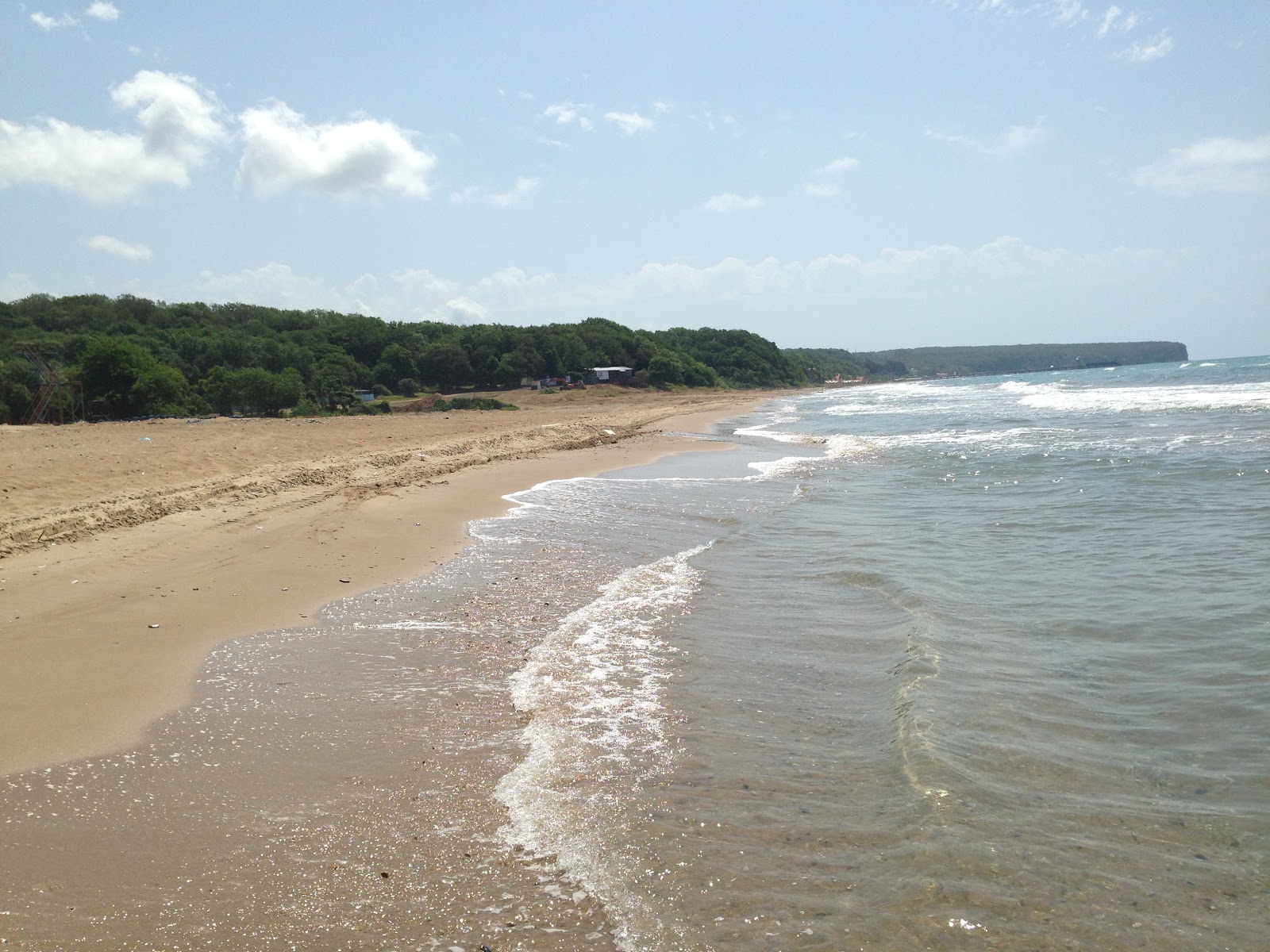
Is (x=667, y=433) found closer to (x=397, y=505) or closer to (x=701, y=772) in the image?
(x=397, y=505)

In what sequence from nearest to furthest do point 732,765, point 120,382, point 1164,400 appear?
point 732,765 < point 120,382 < point 1164,400

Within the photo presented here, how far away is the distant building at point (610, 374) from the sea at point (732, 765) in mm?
67965

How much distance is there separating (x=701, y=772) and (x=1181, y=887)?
187cm

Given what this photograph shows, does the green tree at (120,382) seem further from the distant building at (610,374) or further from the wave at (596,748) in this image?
the distant building at (610,374)

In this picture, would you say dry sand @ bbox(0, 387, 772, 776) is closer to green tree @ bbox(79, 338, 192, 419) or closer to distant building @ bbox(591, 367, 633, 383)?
green tree @ bbox(79, 338, 192, 419)

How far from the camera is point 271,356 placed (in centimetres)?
4894

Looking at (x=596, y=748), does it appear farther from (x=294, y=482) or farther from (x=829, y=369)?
(x=829, y=369)

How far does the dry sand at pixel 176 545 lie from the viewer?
15.5ft

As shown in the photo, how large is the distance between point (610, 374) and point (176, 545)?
2708 inches

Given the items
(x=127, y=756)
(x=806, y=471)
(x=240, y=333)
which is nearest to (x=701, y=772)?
(x=127, y=756)

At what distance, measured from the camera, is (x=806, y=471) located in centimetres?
1662

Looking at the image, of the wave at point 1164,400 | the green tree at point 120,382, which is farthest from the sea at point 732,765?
the green tree at point 120,382

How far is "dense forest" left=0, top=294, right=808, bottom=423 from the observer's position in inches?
1287

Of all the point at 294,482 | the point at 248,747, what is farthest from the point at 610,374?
the point at 248,747
